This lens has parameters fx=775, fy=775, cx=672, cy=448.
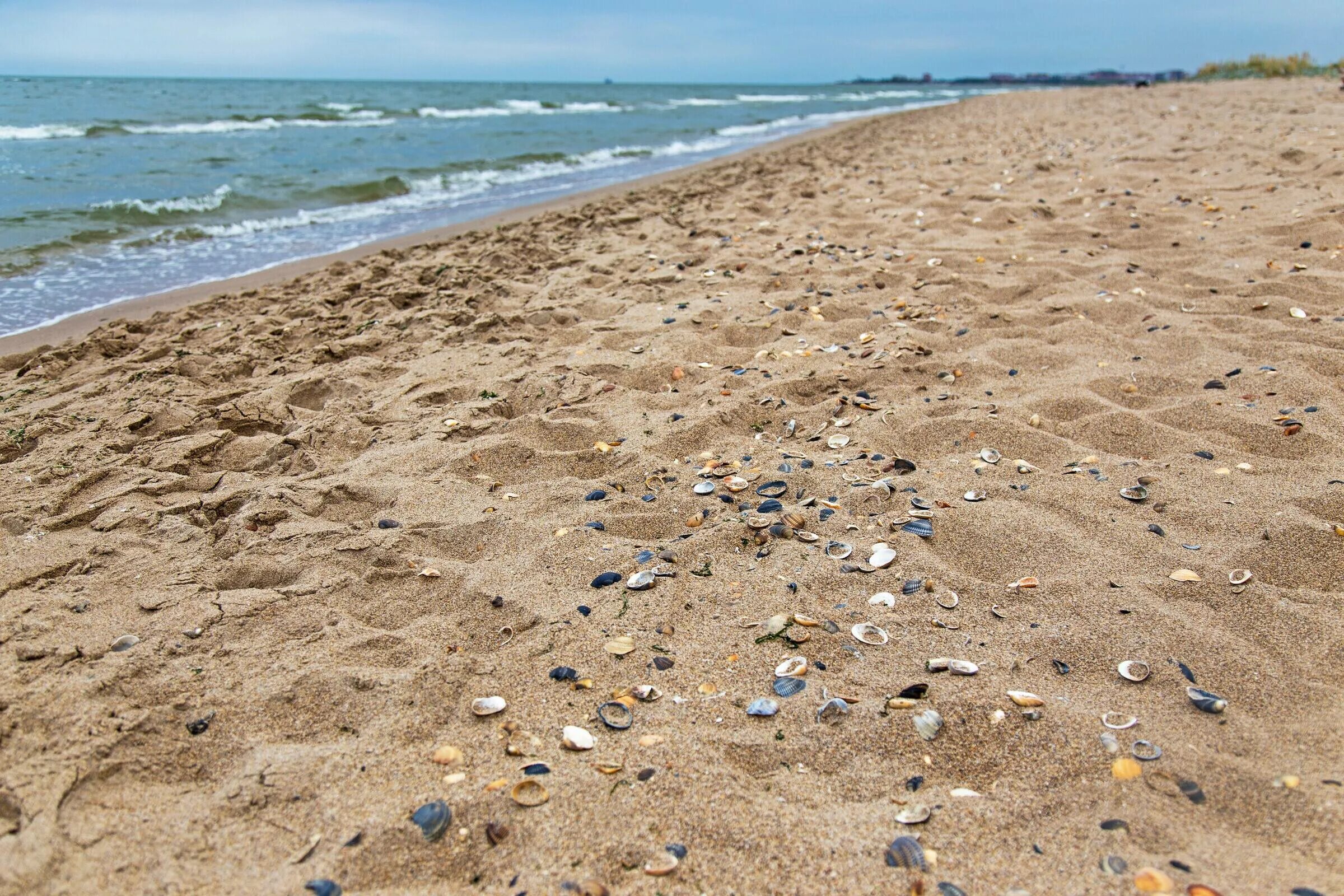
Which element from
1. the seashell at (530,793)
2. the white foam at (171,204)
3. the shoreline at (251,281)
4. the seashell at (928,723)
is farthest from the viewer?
the white foam at (171,204)

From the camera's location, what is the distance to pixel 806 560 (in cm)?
219

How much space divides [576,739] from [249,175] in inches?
420

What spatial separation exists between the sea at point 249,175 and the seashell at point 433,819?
197 inches

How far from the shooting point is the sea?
6.31 meters

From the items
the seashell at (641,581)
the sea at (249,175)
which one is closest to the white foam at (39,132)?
the sea at (249,175)

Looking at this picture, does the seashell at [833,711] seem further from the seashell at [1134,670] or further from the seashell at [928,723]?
the seashell at [1134,670]

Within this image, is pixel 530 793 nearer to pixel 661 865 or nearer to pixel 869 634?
pixel 661 865

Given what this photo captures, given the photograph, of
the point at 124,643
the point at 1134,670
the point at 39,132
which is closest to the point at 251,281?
the point at 124,643

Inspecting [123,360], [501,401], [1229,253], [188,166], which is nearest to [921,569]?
[501,401]

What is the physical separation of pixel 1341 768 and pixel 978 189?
6113 mm

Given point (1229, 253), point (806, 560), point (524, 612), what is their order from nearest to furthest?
1. point (524, 612)
2. point (806, 560)
3. point (1229, 253)

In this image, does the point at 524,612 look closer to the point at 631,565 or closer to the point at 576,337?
the point at 631,565

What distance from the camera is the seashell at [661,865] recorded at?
53.1 inches

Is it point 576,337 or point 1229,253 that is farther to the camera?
point 1229,253
